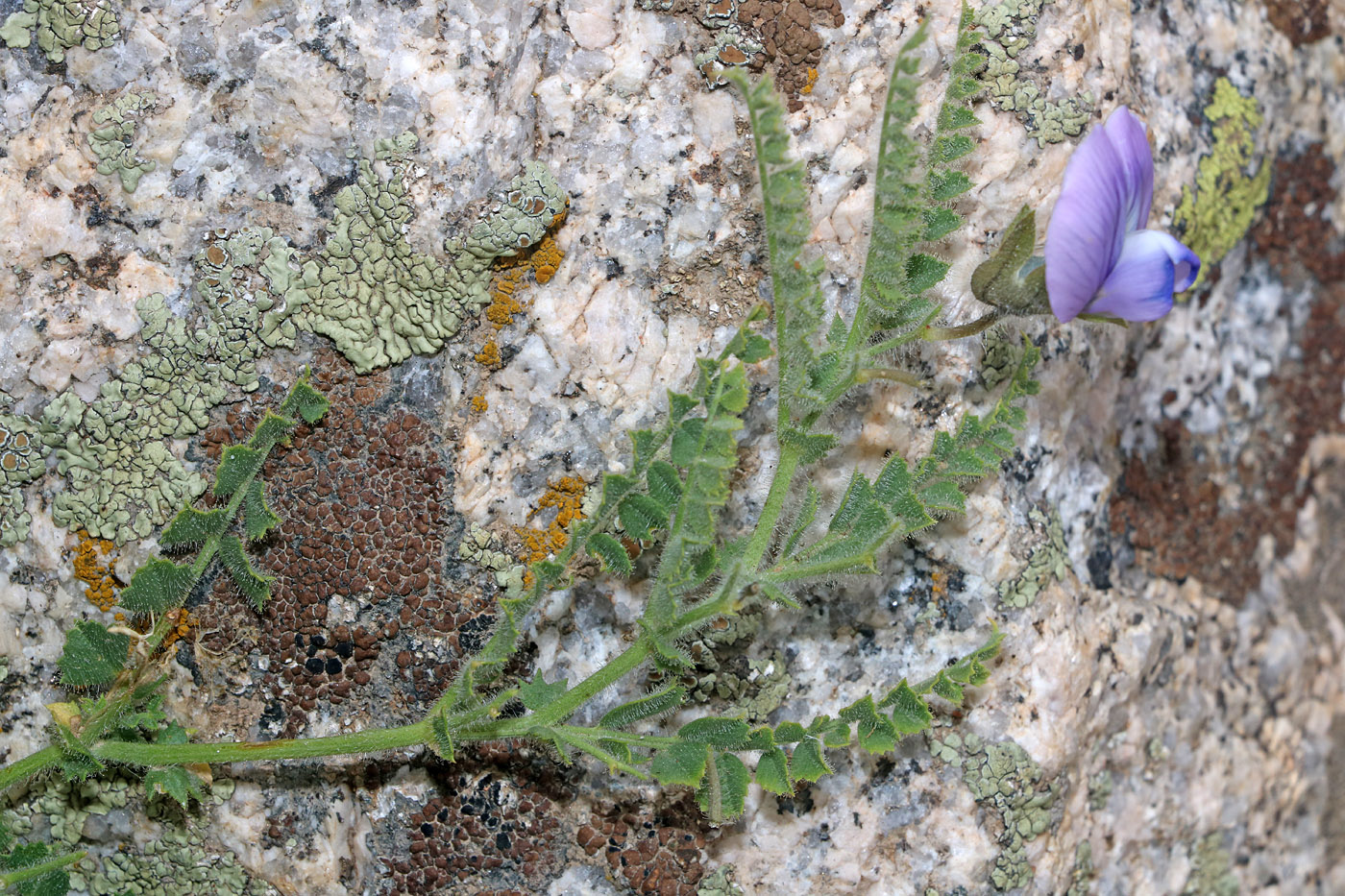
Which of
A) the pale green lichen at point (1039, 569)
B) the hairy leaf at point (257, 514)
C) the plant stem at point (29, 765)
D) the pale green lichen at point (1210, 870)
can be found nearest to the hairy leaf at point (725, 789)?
the pale green lichen at point (1039, 569)

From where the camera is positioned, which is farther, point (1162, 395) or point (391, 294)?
point (1162, 395)

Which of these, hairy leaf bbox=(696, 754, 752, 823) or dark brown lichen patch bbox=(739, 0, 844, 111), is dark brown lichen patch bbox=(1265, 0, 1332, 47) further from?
hairy leaf bbox=(696, 754, 752, 823)

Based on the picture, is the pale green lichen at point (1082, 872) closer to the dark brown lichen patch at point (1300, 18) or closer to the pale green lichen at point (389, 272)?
the pale green lichen at point (389, 272)

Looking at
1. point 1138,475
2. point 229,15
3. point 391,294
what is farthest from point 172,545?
point 1138,475

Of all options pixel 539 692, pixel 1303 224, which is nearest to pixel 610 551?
pixel 539 692

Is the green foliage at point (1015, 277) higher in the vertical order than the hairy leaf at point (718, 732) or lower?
higher

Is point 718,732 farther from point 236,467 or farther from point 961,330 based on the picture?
point 236,467

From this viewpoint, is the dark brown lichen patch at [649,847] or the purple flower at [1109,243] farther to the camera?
the dark brown lichen patch at [649,847]

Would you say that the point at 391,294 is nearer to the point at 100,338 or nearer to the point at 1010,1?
the point at 100,338
